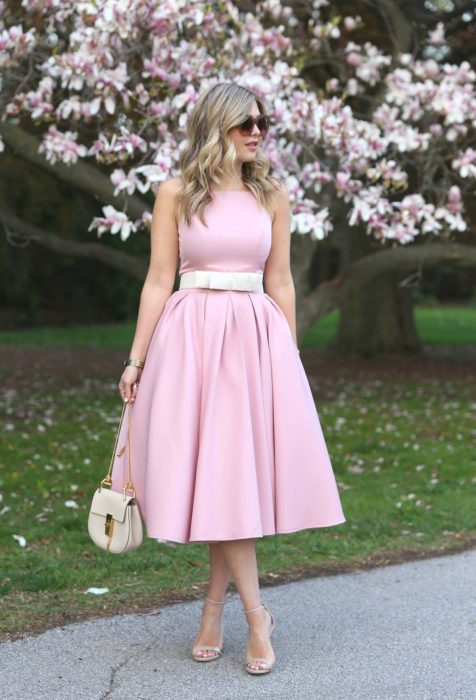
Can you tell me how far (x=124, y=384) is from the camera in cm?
375

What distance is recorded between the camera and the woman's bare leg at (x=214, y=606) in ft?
12.3

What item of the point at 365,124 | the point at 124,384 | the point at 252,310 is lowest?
the point at 124,384

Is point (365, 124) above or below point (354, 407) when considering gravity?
above

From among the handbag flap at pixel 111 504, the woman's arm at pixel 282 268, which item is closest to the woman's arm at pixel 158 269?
the woman's arm at pixel 282 268

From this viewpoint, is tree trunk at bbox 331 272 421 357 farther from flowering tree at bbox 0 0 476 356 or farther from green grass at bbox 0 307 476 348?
flowering tree at bbox 0 0 476 356

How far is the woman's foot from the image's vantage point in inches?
141

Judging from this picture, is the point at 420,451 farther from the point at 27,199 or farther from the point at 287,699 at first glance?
the point at 27,199

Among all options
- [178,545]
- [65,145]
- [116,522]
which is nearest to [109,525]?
[116,522]

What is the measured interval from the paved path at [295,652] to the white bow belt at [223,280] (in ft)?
4.48

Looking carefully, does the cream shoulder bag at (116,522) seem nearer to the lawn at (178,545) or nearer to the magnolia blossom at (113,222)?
the lawn at (178,545)

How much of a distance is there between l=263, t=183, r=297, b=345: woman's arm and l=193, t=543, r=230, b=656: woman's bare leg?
88cm

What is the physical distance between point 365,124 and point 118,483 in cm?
481

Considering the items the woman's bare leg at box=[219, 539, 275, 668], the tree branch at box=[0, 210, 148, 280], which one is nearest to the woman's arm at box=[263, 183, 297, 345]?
the woman's bare leg at box=[219, 539, 275, 668]

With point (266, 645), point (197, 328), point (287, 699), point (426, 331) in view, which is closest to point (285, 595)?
point (266, 645)
